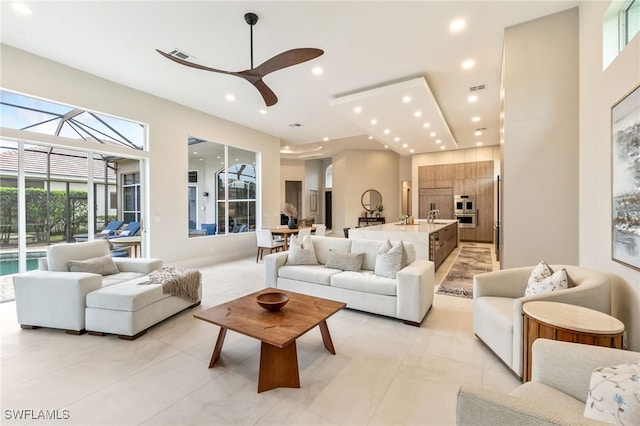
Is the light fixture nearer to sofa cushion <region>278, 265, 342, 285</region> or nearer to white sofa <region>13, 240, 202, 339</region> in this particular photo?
sofa cushion <region>278, 265, 342, 285</region>

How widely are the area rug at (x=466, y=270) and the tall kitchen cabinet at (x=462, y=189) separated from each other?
144cm

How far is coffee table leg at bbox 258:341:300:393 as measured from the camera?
2.00 metres

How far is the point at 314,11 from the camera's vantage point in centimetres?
299

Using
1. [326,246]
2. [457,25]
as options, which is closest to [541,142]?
[457,25]

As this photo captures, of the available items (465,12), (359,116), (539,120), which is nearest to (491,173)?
(359,116)

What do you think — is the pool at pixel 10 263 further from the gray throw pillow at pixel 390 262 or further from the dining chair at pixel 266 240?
the gray throw pillow at pixel 390 262

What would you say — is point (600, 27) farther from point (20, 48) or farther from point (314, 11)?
point (20, 48)

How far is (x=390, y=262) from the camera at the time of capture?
3.39 metres

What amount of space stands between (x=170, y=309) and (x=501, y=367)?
3.42 metres

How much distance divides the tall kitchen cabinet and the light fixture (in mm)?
6081

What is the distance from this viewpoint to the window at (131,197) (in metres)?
5.23

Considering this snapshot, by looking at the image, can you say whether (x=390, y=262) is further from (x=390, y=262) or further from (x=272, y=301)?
(x=272, y=301)

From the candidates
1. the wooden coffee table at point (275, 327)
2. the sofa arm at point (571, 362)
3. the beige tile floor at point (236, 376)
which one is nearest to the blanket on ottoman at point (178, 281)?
the beige tile floor at point (236, 376)

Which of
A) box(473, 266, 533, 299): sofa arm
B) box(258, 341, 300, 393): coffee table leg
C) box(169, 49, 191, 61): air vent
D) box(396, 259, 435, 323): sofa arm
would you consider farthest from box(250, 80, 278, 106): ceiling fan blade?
box(473, 266, 533, 299): sofa arm
